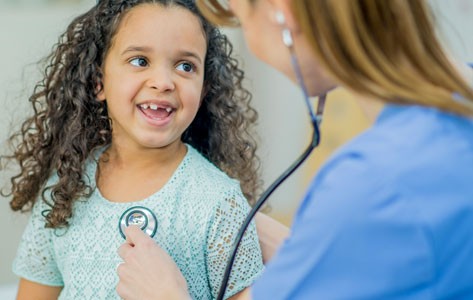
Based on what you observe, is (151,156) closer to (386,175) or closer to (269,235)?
(269,235)

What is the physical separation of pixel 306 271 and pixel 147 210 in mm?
596

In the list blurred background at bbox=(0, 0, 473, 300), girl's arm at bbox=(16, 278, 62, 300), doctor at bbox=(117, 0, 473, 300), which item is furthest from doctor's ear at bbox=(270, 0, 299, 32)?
blurred background at bbox=(0, 0, 473, 300)

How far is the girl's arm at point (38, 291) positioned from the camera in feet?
5.71

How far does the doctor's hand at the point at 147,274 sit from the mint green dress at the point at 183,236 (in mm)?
88

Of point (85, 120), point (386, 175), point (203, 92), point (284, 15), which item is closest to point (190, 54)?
point (203, 92)

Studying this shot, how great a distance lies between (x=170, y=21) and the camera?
1591 millimetres

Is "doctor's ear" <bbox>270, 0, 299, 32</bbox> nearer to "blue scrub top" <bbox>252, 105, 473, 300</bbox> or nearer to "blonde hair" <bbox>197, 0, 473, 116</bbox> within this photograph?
→ "blonde hair" <bbox>197, 0, 473, 116</bbox>

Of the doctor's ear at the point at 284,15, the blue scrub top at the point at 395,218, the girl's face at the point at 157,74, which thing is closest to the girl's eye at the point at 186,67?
the girl's face at the point at 157,74

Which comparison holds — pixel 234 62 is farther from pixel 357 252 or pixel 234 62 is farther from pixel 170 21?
pixel 357 252

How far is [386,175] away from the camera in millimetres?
981

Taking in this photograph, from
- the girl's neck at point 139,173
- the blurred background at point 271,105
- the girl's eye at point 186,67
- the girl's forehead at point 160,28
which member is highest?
the girl's forehead at point 160,28

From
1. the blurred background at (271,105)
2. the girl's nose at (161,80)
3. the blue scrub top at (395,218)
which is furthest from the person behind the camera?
the blurred background at (271,105)

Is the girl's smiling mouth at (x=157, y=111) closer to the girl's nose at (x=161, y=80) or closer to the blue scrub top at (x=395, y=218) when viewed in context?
the girl's nose at (x=161, y=80)

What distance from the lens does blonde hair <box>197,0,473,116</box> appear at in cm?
103
